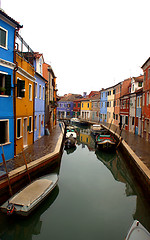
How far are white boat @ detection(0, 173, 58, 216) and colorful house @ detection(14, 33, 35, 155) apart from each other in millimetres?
2597

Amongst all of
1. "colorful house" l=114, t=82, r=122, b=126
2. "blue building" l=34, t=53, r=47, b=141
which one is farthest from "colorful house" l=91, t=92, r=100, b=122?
"blue building" l=34, t=53, r=47, b=141

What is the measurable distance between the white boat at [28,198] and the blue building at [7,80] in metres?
3.13

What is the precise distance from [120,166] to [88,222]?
9121 mm

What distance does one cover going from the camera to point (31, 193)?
8266 mm

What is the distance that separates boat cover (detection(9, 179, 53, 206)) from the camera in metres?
7.53

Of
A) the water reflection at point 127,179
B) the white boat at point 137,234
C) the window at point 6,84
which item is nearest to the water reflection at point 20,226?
the white boat at point 137,234

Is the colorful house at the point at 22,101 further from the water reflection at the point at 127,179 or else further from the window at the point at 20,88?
the water reflection at the point at 127,179

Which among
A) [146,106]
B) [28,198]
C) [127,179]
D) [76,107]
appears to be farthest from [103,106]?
[28,198]

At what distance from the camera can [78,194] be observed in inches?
406

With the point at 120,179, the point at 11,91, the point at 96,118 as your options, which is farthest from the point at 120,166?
the point at 96,118

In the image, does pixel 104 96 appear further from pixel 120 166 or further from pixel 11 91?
pixel 11 91

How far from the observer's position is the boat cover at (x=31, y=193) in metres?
7.53

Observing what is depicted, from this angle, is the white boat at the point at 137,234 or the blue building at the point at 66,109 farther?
the blue building at the point at 66,109

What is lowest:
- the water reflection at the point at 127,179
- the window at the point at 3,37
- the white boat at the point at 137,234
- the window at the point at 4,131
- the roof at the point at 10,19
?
the water reflection at the point at 127,179
